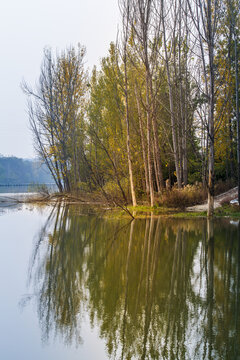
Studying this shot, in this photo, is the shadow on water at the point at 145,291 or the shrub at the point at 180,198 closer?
the shadow on water at the point at 145,291

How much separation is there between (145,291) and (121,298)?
424 millimetres

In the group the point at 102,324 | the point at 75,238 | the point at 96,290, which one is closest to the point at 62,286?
the point at 96,290

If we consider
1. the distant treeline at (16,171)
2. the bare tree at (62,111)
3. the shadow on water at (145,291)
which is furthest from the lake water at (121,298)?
the distant treeline at (16,171)

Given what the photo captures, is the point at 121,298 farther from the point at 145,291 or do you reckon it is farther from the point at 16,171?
the point at 16,171

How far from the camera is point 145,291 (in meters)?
4.81

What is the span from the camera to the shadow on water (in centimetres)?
335

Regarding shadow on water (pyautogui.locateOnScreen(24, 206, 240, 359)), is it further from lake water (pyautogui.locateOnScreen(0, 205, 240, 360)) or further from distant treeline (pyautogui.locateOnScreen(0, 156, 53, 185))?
distant treeline (pyautogui.locateOnScreen(0, 156, 53, 185))

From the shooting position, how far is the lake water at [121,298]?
3.29m

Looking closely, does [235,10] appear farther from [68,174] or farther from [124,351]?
[124,351]

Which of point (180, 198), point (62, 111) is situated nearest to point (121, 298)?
point (180, 198)

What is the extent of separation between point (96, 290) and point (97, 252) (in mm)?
2468

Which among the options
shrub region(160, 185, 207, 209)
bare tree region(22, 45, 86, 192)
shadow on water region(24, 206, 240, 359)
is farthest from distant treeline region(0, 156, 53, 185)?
shadow on water region(24, 206, 240, 359)

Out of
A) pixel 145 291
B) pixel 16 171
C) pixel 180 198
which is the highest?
pixel 16 171

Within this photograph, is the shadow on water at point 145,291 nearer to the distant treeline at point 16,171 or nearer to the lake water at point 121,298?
the lake water at point 121,298
